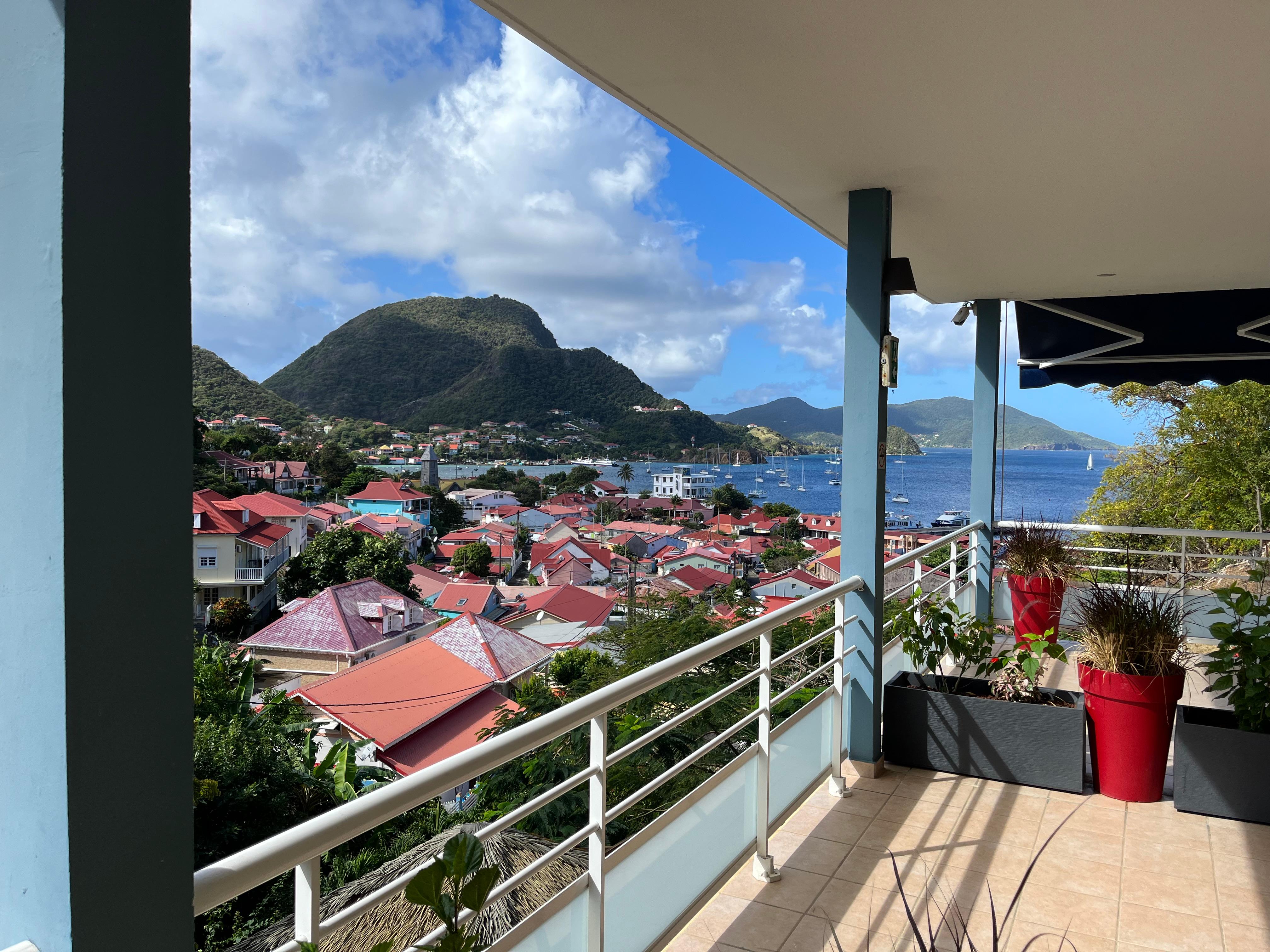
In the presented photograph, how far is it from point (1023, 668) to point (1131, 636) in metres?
Answer: 0.42

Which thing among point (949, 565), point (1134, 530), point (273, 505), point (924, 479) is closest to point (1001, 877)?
point (949, 565)

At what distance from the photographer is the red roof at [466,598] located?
2016cm

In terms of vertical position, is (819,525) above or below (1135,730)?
below

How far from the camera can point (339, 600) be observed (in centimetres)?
1809

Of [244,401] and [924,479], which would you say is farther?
[924,479]

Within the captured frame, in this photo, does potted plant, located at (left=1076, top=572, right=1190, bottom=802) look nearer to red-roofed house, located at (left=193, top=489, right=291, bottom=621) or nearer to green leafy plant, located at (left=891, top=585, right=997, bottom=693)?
green leafy plant, located at (left=891, top=585, right=997, bottom=693)

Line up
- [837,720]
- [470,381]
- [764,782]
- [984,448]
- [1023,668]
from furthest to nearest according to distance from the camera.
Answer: [470,381]
[984,448]
[1023,668]
[837,720]
[764,782]

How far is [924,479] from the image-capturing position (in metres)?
38.2

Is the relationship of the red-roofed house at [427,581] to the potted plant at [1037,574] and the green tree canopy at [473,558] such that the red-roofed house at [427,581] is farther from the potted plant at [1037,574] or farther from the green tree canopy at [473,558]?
the potted plant at [1037,574]

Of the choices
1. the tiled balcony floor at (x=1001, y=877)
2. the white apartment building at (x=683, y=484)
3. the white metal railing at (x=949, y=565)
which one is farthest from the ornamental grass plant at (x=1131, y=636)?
the white apartment building at (x=683, y=484)

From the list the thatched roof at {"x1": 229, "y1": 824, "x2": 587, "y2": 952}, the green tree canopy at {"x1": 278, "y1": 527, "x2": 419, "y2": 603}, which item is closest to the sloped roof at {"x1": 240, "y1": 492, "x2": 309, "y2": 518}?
the green tree canopy at {"x1": 278, "y1": 527, "x2": 419, "y2": 603}

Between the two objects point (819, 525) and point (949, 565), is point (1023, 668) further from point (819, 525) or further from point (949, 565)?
point (819, 525)

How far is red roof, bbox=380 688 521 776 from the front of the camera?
58.1ft

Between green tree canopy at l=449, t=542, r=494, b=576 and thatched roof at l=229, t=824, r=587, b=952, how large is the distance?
16.5 m
